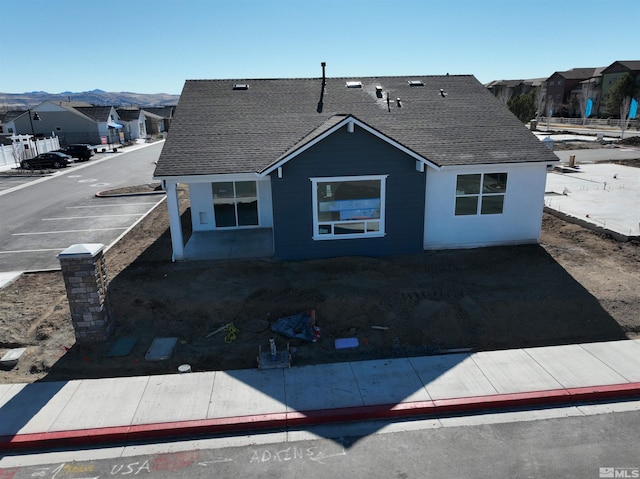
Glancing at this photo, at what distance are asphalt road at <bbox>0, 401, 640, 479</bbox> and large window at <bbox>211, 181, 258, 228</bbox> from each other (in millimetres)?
11111

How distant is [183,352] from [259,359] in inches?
70.5

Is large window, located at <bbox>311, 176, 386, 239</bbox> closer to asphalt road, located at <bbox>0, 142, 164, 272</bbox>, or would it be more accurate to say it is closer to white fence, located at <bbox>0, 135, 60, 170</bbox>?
asphalt road, located at <bbox>0, 142, 164, 272</bbox>

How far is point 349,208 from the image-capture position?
1386 centimetres

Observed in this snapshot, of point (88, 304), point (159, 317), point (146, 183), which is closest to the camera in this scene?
point (88, 304)

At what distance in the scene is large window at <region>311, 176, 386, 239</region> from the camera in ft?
44.9

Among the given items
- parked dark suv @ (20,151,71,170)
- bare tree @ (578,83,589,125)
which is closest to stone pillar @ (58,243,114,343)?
parked dark suv @ (20,151,71,170)

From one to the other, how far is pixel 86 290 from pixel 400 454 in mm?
7171

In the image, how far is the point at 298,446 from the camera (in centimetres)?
689

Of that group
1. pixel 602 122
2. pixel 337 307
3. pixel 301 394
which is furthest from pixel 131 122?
pixel 602 122

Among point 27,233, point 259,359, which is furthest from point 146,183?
point 259,359

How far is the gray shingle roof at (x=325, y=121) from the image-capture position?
14109mm

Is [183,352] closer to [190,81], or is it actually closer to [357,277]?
[357,277]

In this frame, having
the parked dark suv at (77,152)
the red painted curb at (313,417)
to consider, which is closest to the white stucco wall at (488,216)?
the red painted curb at (313,417)

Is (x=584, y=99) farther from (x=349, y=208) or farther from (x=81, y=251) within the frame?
(x=81, y=251)
